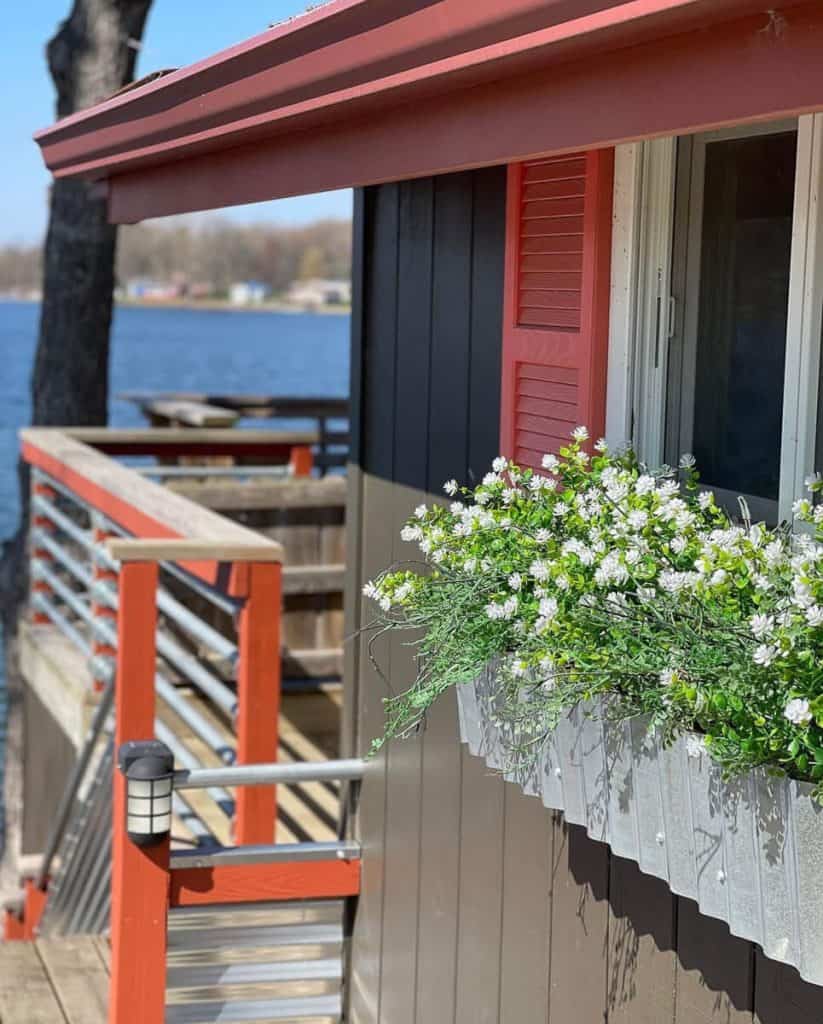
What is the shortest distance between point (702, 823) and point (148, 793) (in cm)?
178

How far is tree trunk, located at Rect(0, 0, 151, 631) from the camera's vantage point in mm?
7953

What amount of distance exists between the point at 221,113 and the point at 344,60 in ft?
1.81

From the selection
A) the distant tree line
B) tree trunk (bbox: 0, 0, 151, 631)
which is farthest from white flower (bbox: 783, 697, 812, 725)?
the distant tree line

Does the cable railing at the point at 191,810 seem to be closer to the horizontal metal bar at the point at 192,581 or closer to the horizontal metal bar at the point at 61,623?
the horizontal metal bar at the point at 192,581

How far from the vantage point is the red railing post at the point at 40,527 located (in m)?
6.86

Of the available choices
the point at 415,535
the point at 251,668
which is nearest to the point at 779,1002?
the point at 415,535

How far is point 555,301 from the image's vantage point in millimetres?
2551

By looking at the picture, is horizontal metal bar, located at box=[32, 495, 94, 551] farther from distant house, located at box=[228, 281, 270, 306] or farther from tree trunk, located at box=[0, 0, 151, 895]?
distant house, located at box=[228, 281, 270, 306]

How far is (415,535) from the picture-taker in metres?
2.17

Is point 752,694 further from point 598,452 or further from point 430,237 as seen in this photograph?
point 430,237

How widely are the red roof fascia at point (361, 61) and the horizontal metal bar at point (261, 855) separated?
1461 mm

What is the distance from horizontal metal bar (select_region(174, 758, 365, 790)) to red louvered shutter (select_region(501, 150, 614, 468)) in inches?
41.5

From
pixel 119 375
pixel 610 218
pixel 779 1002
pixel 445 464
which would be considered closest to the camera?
pixel 779 1002

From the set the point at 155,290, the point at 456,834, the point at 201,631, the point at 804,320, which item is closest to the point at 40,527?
the point at 201,631
